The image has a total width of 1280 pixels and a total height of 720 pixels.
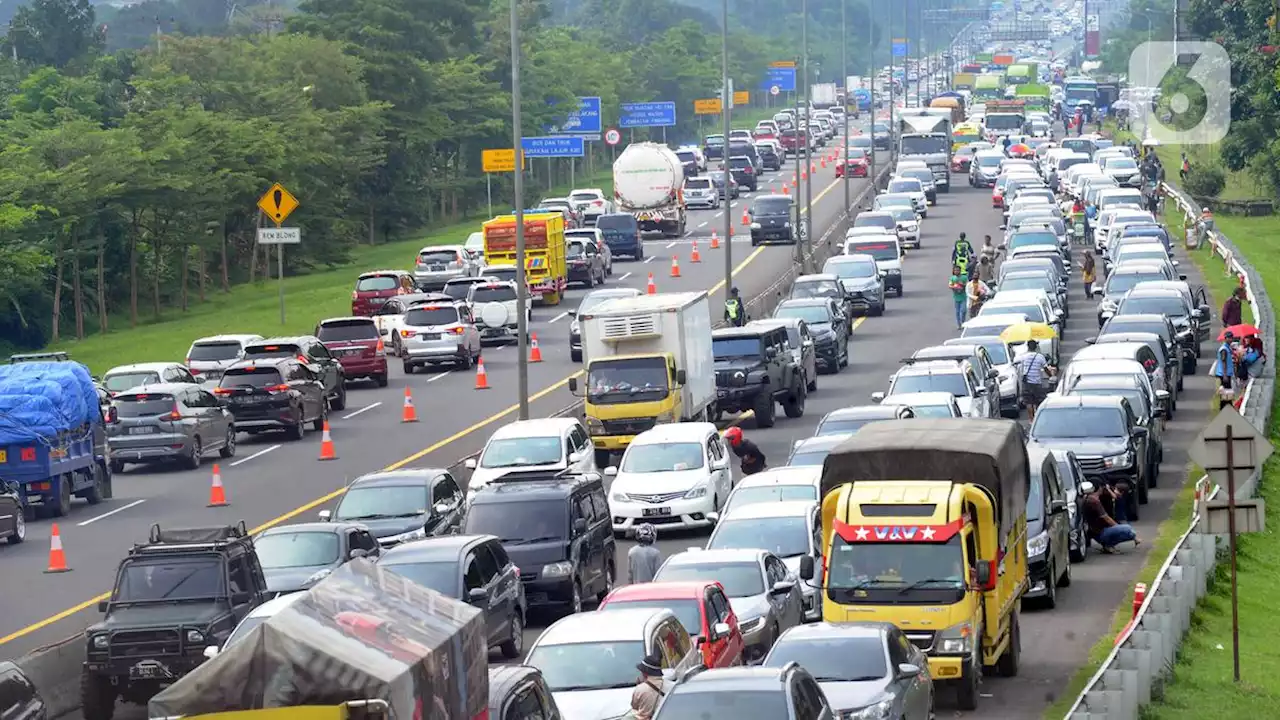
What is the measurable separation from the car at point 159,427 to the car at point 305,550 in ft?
47.3

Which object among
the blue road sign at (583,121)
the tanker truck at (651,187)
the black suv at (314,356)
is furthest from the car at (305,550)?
the blue road sign at (583,121)

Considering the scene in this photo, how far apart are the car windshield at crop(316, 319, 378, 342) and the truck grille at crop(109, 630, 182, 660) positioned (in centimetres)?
2863

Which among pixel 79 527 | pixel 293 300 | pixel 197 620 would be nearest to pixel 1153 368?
pixel 79 527

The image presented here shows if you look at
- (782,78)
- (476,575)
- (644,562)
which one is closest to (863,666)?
(476,575)

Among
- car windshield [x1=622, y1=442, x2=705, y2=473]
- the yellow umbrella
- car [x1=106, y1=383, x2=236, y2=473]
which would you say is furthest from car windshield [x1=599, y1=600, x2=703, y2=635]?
the yellow umbrella

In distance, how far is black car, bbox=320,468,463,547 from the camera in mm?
28453

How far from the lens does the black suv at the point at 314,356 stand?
45438 millimetres

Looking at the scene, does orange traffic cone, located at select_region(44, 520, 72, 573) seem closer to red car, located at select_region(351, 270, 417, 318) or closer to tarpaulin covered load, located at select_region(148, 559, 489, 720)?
tarpaulin covered load, located at select_region(148, 559, 489, 720)

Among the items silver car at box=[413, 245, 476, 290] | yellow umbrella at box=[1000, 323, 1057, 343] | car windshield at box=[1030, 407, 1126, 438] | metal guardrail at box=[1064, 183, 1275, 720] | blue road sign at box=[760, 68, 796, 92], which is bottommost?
metal guardrail at box=[1064, 183, 1275, 720]

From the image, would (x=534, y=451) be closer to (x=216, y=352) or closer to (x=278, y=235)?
→ (x=216, y=352)

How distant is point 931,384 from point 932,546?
53.9ft

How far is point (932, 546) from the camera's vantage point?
842 inches

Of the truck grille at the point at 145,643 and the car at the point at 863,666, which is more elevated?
the car at the point at 863,666

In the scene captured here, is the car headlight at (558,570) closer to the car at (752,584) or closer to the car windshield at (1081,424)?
the car at (752,584)
